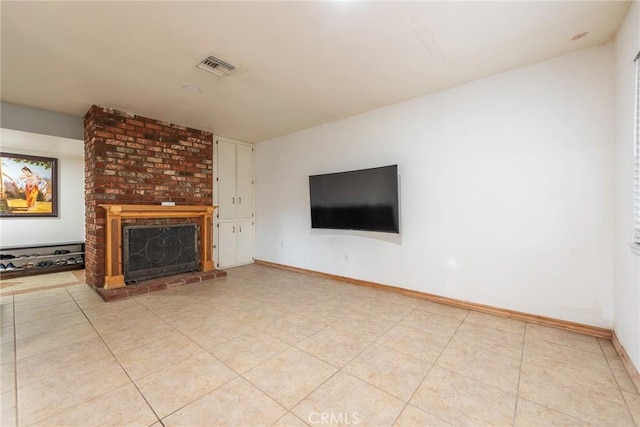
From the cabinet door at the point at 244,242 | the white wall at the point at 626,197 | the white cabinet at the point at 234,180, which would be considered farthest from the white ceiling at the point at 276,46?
the cabinet door at the point at 244,242

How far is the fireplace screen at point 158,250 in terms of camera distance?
12.5 feet

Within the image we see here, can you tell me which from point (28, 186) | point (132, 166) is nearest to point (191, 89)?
point (132, 166)

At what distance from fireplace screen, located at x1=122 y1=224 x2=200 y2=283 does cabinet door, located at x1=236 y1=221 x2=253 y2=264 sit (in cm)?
95

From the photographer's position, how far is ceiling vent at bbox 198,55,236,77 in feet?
8.21

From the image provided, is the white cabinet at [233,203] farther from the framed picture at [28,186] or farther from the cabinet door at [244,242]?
the framed picture at [28,186]

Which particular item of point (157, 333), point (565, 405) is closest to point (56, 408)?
point (157, 333)

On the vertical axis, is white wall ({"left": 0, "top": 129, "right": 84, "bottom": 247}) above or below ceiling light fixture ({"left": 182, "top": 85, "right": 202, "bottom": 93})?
below

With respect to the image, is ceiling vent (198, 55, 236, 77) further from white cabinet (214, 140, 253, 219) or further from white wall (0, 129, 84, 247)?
white wall (0, 129, 84, 247)

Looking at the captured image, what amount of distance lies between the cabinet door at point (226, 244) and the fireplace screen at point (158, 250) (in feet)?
1.93

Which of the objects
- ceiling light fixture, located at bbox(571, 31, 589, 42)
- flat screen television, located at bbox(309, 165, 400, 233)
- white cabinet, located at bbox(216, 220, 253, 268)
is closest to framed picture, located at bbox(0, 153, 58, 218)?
white cabinet, located at bbox(216, 220, 253, 268)

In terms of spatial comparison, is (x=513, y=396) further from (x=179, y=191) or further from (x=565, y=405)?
(x=179, y=191)

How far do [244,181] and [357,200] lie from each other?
2700mm

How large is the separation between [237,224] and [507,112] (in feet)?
15.0

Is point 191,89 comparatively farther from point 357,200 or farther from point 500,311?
point 500,311
